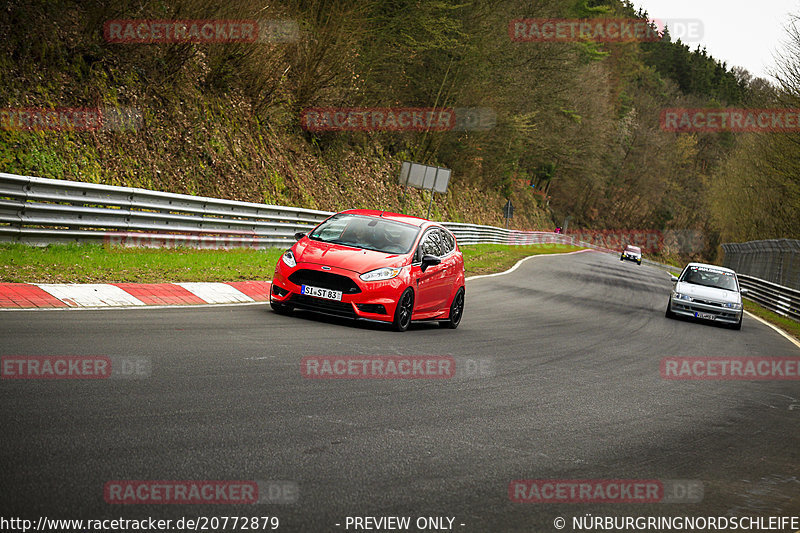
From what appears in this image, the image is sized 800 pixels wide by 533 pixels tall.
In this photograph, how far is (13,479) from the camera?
13.0 feet

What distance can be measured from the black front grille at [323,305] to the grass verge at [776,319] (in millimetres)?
14131

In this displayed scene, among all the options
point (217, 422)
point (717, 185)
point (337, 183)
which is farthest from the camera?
point (717, 185)

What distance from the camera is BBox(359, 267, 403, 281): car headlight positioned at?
11078mm

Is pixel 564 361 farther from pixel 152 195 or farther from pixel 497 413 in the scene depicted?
pixel 152 195

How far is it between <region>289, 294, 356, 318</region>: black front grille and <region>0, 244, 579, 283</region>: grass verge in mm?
2689

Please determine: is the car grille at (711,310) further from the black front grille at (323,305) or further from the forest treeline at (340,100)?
the forest treeline at (340,100)

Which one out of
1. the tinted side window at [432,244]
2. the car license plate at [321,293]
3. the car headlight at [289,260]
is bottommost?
the car license plate at [321,293]

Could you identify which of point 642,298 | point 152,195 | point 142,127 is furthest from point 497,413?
point 642,298

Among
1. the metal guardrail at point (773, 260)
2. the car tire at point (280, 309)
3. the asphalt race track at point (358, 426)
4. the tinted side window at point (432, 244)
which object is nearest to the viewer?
the asphalt race track at point (358, 426)

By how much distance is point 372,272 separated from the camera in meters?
11.1

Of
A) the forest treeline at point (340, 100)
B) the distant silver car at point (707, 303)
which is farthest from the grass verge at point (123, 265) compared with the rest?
the distant silver car at point (707, 303)

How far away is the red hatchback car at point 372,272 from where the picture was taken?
11.0 metres

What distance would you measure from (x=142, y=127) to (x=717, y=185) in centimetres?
6541

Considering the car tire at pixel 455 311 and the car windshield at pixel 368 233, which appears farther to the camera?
the car tire at pixel 455 311
